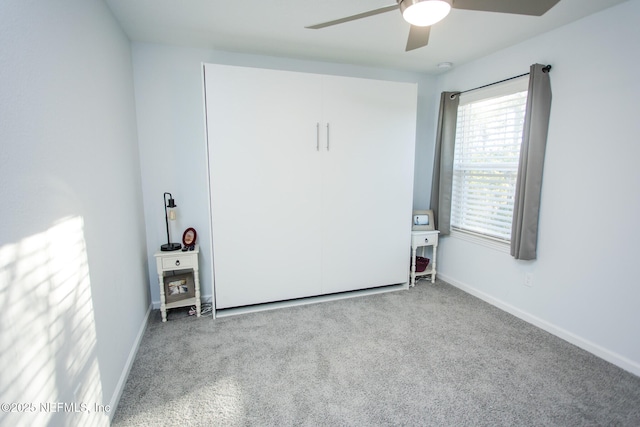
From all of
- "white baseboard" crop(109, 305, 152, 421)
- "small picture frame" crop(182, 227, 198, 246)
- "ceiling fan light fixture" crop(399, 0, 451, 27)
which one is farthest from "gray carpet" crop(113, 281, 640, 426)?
"ceiling fan light fixture" crop(399, 0, 451, 27)

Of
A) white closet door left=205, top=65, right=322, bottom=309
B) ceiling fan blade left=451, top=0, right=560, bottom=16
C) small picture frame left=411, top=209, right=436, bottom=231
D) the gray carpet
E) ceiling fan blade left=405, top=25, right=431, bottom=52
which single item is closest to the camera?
ceiling fan blade left=451, top=0, right=560, bottom=16

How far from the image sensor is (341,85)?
281 centimetres

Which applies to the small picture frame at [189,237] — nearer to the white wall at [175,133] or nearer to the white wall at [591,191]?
the white wall at [175,133]

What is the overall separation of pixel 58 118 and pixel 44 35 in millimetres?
307

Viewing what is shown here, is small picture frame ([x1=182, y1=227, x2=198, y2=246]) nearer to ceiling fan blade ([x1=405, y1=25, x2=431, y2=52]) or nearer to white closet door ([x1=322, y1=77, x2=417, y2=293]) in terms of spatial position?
white closet door ([x1=322, y1=77, x2=417, y2=293])

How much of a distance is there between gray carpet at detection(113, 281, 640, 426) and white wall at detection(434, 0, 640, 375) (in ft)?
0.82

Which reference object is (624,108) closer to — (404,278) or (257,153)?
(404,278)

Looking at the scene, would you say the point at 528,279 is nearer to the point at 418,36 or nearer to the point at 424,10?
the point at 418,36

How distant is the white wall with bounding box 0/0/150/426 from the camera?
0.93 metres

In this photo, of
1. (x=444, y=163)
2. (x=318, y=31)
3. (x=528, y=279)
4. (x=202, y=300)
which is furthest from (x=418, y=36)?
(x=202, y=300)

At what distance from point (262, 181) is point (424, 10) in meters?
1.73

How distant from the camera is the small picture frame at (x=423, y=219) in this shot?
139 inches

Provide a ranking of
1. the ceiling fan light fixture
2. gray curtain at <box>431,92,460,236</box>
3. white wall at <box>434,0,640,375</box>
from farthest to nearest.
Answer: gray curtain at <box>431,92,460,236</box> < white wall at <box>434,0,640,375</box> < the ceiling fan light fixture

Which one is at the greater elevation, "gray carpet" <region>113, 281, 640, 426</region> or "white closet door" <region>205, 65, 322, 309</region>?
"white closet door" <region>205, 65, 322, 309</region>
